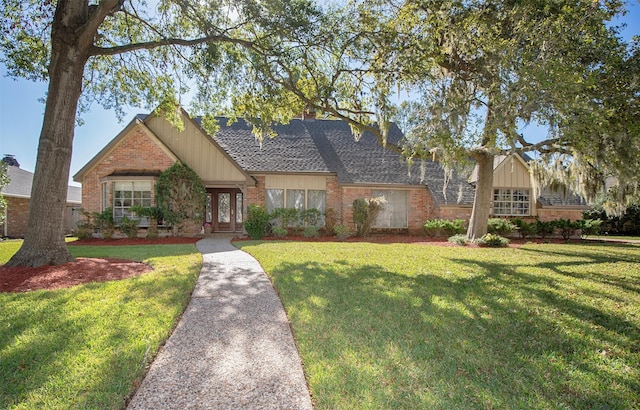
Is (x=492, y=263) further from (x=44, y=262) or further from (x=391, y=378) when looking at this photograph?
(x=44, y=262)

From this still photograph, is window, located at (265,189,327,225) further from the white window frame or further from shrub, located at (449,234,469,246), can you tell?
shrub, located at (449,234,469,246)

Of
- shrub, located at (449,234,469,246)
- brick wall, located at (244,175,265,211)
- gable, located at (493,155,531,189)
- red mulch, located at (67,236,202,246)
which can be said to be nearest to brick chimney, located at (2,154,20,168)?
red mulch, located at (67,236,202,246)

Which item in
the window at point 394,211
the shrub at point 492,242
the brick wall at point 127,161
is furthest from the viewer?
the window at point 394,211

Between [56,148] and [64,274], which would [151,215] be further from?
[64,274]

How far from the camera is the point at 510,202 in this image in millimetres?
16703

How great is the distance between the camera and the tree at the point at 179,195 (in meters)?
13.5

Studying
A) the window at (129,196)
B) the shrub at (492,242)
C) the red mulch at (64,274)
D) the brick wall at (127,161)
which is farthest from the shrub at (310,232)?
the red mulch at (64,274)

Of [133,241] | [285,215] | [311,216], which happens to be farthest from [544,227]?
[133,241]

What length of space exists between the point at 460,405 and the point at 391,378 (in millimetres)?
560

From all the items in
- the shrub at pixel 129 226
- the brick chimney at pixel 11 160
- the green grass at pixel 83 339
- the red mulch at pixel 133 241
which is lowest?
the green grass at pixel 83 339

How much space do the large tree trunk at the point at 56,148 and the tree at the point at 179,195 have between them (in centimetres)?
602

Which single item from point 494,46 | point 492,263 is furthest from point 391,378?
point 494,46

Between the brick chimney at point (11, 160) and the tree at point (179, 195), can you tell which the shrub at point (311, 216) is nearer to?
the tree at point (179, 195)

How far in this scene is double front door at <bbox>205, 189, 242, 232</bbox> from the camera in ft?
59.6
